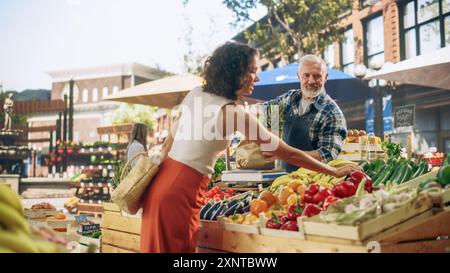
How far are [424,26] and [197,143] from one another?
13224 millimetres

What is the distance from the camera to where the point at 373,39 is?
16266 mm

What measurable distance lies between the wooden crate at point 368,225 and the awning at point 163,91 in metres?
6.57

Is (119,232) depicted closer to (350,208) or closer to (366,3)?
(350,208)

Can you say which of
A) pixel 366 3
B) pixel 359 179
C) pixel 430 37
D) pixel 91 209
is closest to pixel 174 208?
pixel 359 179

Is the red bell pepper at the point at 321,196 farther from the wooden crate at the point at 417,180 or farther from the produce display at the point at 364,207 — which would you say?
the wooden crate at the point at 417,180

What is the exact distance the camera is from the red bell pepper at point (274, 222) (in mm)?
2645

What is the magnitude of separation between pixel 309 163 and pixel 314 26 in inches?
527

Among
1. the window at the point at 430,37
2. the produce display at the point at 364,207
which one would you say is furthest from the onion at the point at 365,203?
the window at the point at 430,37

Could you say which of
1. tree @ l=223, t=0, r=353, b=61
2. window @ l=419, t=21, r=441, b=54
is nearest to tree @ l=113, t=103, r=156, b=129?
tree @ l=223, t=0, r=353, b=61

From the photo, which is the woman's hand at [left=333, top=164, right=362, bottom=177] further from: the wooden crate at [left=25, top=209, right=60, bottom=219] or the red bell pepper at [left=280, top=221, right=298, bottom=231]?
the wooden crate at [left=25, top=209, right=60, bottom=219]

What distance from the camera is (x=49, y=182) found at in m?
15.9

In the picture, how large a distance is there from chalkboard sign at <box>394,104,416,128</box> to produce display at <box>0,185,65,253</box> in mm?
8214
